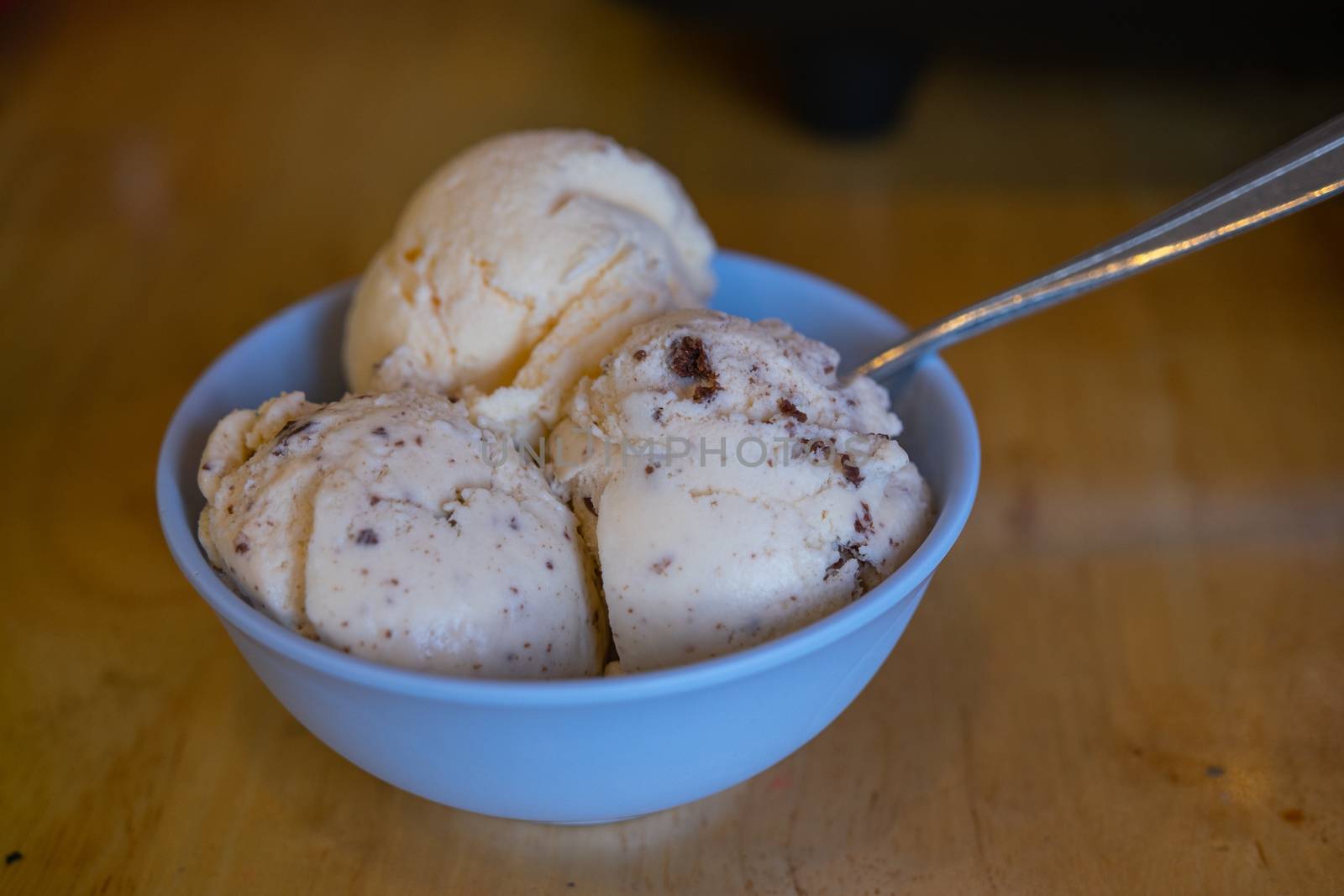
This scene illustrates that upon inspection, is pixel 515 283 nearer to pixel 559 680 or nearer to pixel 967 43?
pixel 559 680

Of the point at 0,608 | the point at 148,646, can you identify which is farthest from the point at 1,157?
the point at 148,646

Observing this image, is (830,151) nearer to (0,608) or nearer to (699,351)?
(699,351)

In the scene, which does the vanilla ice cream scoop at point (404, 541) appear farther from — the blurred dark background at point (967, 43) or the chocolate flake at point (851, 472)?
the blurred dark background at point (967, 43)

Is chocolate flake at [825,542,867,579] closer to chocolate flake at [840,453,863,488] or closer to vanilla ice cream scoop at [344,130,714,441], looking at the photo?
chocolate flake at [840,453,863,488]

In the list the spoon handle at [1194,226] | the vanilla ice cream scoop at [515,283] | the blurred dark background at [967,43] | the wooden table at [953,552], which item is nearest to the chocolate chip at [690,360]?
the vanilla ice cream scoop at [515,283]

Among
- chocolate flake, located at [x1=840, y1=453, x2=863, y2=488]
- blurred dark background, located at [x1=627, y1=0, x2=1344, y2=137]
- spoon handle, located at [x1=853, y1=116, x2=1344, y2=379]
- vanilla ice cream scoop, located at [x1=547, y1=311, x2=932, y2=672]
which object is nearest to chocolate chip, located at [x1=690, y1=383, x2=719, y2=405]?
vanilla ice cream scoop, located at [x1=547, y1=311, x2=932, y2=672]
